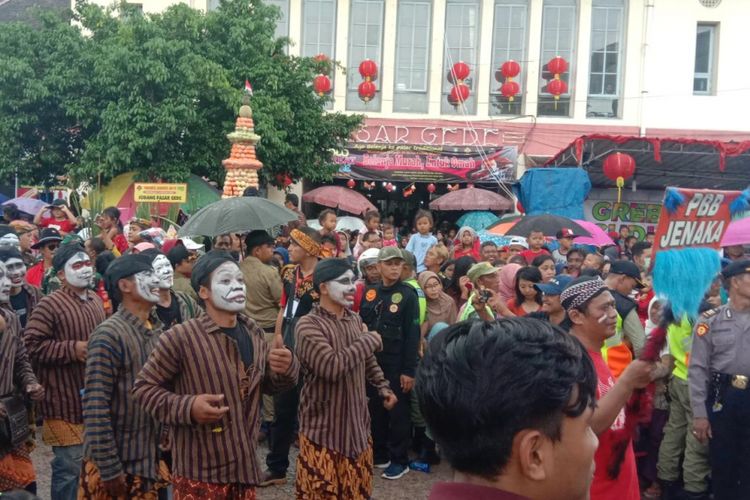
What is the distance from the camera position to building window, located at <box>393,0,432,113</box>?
826 inches

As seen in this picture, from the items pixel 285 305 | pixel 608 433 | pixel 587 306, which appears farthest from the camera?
pixel 285 305

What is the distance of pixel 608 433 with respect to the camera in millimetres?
3486

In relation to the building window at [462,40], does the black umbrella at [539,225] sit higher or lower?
lower

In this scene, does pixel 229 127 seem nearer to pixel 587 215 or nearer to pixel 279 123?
pixel 279 123

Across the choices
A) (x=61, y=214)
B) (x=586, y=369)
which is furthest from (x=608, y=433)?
(x=61, y=214)

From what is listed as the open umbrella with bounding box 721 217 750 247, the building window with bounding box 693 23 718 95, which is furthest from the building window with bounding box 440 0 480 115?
the open umbrella with bounding box 721 217 750 247

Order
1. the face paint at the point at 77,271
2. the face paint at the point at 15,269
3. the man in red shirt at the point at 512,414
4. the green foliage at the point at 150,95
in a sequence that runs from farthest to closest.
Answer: the green foliage at the point at 150,95
the face paint at the point at 15,269
the face paint at the point at 77,271
the man in red shirt at the point at 512,414

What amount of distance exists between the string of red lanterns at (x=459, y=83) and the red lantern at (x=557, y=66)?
2.02m

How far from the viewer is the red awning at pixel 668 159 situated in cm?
1470

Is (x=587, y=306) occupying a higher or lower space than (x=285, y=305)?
higher

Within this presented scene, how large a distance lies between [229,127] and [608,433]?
13477 millimetres

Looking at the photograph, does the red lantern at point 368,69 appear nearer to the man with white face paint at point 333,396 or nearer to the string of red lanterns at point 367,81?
the string of red lanterns at point 367,81

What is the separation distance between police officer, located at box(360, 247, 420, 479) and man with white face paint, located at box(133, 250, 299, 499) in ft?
8.41

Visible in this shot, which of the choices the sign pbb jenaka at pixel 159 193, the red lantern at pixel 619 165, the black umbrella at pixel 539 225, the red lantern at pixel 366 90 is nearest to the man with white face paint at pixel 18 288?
the sign pbb jenaka at pixel 159 193
